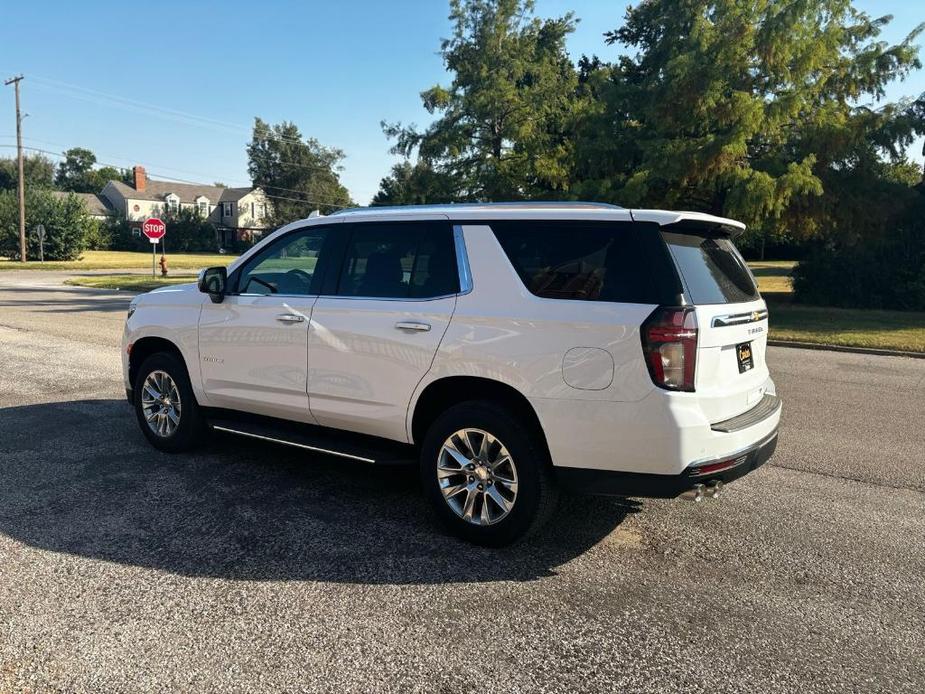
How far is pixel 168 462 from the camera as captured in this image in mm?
5363

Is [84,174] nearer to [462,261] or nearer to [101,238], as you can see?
[101,238]

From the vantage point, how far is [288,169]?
281ft

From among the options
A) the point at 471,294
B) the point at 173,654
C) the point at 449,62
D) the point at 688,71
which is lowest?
the point at 173,654

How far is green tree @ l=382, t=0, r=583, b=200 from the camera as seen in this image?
2464 centimetres

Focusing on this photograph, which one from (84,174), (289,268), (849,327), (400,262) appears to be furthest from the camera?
(84,174)

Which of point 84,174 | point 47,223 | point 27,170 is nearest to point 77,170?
point 84,174

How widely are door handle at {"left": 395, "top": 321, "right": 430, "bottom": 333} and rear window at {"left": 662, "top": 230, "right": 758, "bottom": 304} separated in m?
1.42

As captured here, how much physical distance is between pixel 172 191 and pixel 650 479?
99.7 meters

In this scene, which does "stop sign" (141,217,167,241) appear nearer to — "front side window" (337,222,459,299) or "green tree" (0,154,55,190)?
"front side window" (337,222,459,299)

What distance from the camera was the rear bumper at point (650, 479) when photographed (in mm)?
3484

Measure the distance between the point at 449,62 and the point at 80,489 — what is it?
90.2 feet

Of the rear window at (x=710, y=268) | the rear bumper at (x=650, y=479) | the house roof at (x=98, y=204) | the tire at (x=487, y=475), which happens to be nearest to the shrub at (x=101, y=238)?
the house roof at (x=98, y=204)

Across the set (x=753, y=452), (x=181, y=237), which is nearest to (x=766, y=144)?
(x=753, y=452)

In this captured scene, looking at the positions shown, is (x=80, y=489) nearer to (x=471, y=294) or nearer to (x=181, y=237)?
(x=471, y=294)
